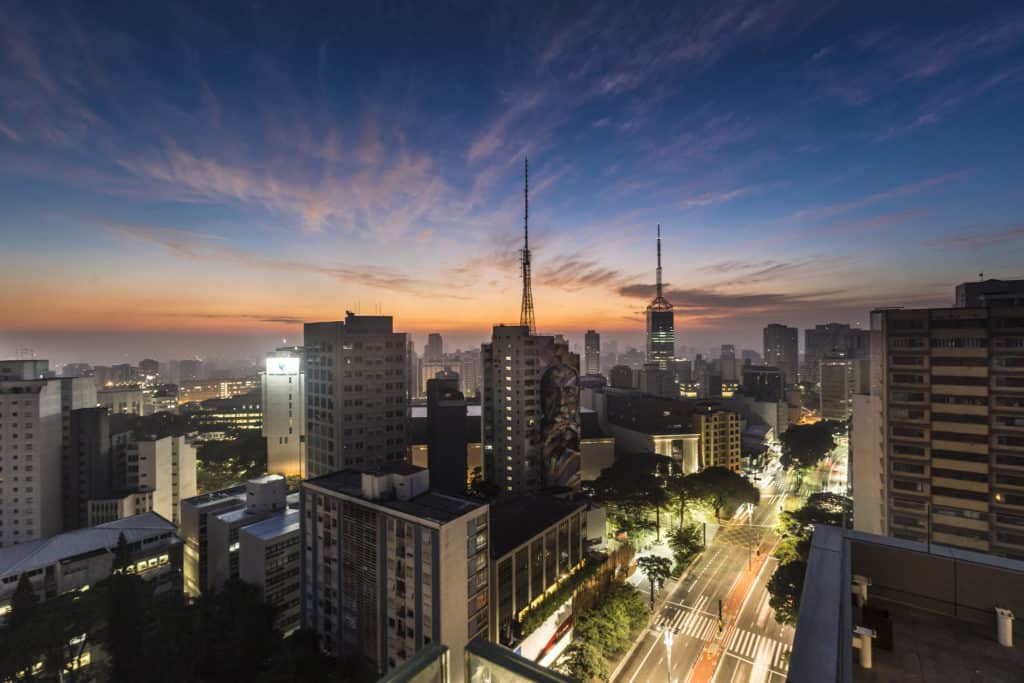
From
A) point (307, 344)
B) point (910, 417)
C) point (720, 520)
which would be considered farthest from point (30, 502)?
point (910, 417)

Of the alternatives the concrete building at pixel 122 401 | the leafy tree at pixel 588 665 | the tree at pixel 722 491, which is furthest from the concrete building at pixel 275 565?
the concrete building at pixel 122 401

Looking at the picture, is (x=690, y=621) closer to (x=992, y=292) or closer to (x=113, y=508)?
(x=992, y=292)

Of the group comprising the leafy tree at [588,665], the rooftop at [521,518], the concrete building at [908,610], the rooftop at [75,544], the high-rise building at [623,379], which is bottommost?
the leafy tree at [588,665]

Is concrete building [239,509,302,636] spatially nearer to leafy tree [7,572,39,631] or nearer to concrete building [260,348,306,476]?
leafy tree [7,572,39,631]

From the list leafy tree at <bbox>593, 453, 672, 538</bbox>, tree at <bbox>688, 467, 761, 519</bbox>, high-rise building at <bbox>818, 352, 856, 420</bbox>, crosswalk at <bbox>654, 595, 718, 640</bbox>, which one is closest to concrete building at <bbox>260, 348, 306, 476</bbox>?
leafy tree at <bbox>593, 453, 672, 538</bbox>

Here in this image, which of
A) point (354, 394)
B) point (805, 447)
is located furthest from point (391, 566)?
point (805, 447)

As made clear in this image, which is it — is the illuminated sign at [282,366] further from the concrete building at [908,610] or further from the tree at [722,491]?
the concrete building at [908,610]
